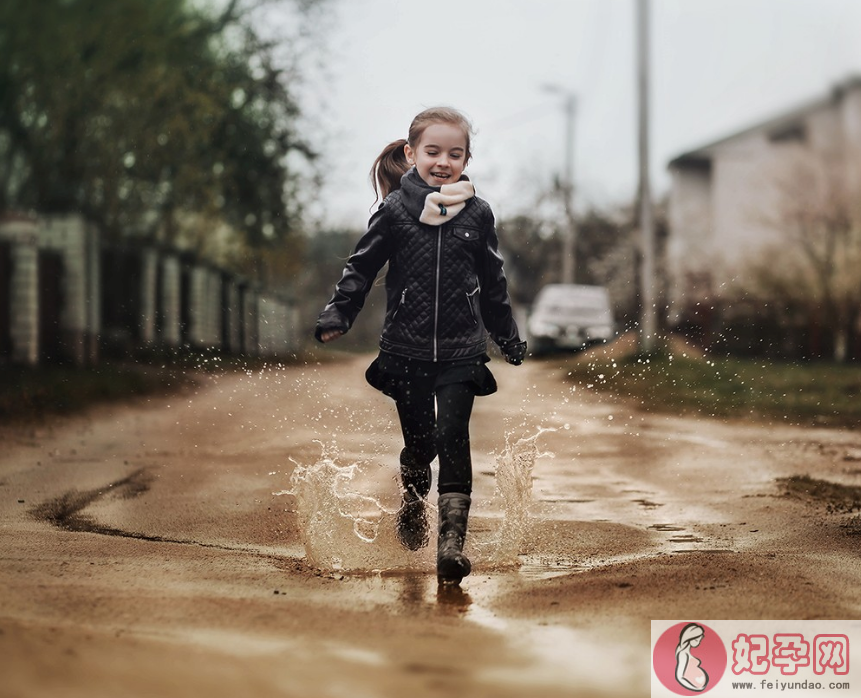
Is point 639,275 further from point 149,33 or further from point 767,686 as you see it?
point 767,686

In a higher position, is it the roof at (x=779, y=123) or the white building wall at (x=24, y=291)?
the roof at (x=779, y=123)

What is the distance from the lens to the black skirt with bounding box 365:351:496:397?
→ 14.0 ft

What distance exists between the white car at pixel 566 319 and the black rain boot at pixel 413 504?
7472mm

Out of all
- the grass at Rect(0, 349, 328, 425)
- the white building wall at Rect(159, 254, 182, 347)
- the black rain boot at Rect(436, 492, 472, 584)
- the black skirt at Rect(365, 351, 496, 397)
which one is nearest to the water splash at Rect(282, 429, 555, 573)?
the black rain boot at Rect(436, 492, 472, 584)

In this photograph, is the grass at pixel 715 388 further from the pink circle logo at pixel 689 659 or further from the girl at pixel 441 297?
the pink circle logo at pixel 689 659

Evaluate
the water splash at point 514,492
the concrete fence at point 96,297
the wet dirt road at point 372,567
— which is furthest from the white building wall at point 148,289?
the water splash at point 514,492

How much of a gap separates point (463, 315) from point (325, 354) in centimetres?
218

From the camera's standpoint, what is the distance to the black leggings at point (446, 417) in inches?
169

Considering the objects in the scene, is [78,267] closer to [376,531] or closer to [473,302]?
[376,531]

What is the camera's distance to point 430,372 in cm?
436

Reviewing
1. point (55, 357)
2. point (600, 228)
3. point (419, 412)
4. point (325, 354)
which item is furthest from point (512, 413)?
point (600, 228)

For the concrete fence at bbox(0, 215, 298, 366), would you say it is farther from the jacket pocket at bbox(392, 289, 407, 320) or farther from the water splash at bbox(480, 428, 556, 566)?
the jacket pocket at bbox(392, 289, 407, 320)

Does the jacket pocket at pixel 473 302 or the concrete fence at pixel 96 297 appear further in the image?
the concrete fence at pixel 96 297

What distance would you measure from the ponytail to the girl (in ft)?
0.22
